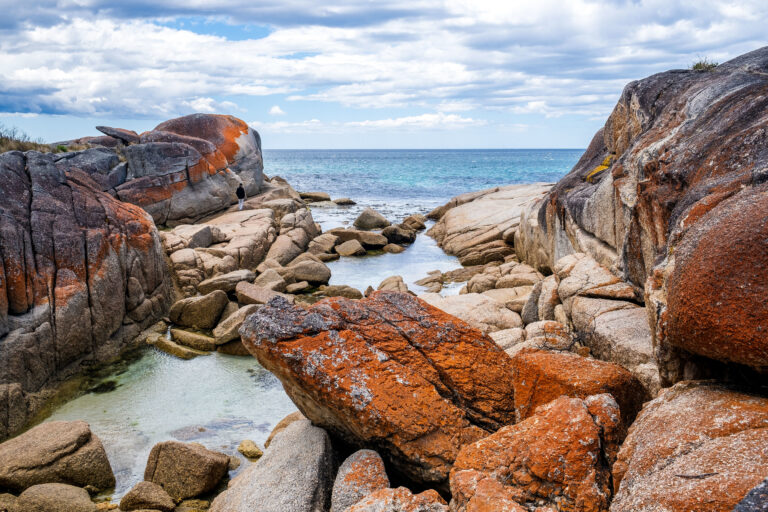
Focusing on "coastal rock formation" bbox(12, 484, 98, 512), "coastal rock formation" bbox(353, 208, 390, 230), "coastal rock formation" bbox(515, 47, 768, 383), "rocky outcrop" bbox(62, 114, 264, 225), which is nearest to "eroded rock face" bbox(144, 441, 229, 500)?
"coastal rock formation" bbox(12, 484, 98, 512)

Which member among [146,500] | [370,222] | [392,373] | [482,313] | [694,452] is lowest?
[146,500]

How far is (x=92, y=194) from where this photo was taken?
16031 mm

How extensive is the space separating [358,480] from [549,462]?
2.17 m

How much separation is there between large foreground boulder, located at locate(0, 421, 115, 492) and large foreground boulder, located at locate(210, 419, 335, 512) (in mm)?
2762

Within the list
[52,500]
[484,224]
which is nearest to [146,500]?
[52,500]

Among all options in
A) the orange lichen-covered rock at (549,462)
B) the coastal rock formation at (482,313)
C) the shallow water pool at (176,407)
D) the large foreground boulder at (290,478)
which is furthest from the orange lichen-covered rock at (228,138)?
the orange lichen-covered rock at (549,462)

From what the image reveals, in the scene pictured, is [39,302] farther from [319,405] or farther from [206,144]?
[206,144]

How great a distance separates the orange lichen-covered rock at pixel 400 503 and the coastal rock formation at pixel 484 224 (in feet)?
Answer: 65.4

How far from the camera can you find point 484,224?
28.4 meters

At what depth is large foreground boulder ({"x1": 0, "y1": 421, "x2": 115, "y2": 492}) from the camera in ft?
26.4

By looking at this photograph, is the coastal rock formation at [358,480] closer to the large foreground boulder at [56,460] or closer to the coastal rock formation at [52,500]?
the coastal rock formation at [52,500]

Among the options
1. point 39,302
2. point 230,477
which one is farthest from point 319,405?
point 39,302

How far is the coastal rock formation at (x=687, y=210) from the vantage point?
4043 mm

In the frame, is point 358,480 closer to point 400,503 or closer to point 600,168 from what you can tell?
point 400,503
